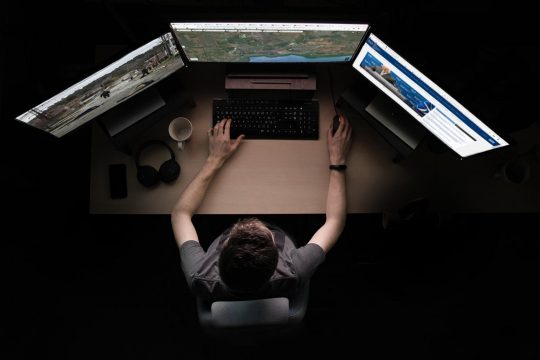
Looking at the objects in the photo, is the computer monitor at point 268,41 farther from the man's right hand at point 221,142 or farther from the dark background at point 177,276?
the dark background at point 177,276

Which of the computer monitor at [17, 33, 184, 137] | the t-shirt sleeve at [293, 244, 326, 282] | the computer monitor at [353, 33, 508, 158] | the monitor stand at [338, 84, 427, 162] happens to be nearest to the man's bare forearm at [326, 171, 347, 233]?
the t-shirt sleeve at [293, 244, 326, 282]

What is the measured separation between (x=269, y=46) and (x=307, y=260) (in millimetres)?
759

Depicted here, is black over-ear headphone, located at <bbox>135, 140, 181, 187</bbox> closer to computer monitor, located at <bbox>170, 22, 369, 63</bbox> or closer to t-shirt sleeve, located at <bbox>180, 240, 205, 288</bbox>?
t-shirt sleeve, located at <bbox>180, 240, 205, 288</bbox>

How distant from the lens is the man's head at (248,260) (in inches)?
46.7

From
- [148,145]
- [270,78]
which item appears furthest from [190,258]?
[270,78]

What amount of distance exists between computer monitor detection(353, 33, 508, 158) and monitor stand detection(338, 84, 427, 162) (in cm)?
9

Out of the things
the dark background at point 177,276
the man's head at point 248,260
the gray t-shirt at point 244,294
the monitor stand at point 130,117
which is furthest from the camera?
the dark background at point 177,276

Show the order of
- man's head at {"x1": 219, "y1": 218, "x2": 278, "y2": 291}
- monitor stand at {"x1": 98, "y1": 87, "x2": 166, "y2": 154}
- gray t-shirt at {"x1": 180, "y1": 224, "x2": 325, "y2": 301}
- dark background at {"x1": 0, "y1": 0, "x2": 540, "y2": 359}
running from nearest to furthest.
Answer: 1. man's head at {"x1": 219, "y1": 218, "x2": 278, "y2": 291}
2. gray t-shirt at {"x1": 180, "y1": 224, "x2": 325, "y2": 301}
3. monitor stand at {"x1": 98, "y1": 87, "x2": 166, "y2": 154}
4. dark background at {"x1": 0, "y1": 0, "x2": 540, "y2": 359}

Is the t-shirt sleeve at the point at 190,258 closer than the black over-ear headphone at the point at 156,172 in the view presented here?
Yes

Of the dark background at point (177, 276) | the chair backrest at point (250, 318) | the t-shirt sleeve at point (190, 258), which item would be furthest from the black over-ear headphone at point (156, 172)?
the dark background at point (177, 276)

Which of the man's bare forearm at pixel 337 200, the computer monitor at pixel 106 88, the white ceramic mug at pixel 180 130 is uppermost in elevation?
the computer monitor at pixel 106 88

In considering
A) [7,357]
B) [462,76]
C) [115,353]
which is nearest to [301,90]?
[462,76]

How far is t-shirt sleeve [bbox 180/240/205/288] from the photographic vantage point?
136 cm

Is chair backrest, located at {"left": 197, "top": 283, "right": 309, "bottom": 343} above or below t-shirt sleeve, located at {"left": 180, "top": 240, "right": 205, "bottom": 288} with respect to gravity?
below
